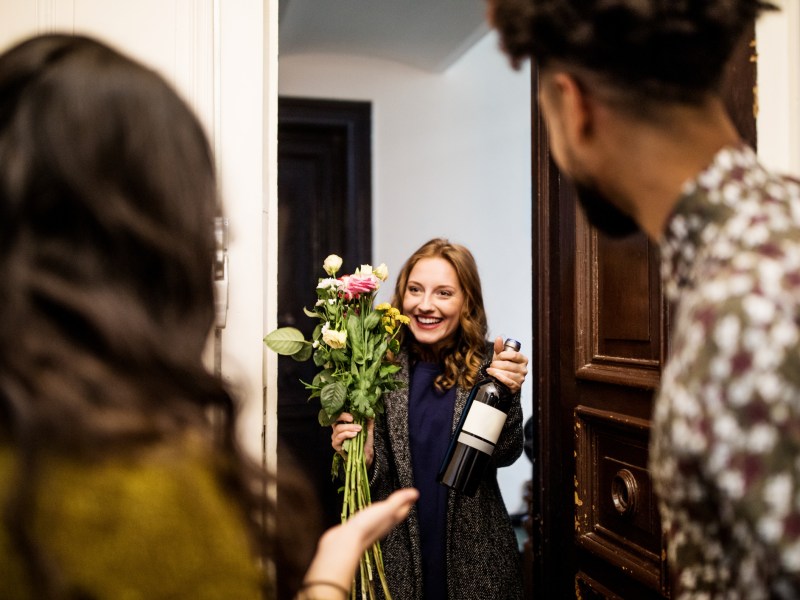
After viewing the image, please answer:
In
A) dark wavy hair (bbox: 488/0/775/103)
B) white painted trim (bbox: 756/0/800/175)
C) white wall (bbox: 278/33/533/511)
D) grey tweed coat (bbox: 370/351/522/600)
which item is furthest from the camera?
white wall (bbox: 278/33/533/511)

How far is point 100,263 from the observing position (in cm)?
56

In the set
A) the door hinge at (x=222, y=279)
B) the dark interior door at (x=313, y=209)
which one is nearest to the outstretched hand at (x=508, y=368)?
the door hinge at (x=222, y=279)

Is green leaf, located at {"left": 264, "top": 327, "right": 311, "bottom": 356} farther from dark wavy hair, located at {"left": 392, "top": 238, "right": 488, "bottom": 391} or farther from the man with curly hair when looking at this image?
the man with curly hair

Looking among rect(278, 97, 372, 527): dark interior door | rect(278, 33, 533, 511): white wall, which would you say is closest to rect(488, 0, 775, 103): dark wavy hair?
rect(278, 33, 533, 511): white wall

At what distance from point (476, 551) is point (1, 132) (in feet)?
5.18

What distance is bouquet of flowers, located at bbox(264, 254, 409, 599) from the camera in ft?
5.33

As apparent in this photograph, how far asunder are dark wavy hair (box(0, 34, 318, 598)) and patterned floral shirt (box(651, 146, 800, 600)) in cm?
36

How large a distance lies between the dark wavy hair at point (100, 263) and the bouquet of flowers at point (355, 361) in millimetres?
993

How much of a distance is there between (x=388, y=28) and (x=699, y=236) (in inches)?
118

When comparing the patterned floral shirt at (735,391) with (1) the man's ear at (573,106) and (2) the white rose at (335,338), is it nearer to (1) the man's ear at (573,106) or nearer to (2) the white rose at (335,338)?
(1) the man's ear at (573,106)

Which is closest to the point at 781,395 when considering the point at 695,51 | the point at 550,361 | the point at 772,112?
the point at 695,51

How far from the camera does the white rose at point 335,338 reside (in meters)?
1.57

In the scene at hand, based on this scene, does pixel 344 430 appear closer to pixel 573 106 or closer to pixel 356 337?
pixel 356 337

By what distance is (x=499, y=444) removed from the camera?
1.92 meters
